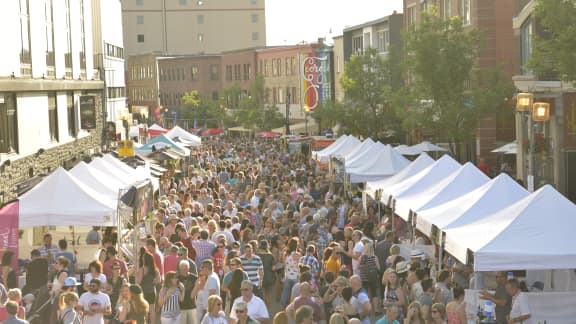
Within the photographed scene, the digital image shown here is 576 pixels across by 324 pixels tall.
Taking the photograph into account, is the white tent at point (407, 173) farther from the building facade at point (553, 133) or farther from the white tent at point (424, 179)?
the building facade at point (553, 133)

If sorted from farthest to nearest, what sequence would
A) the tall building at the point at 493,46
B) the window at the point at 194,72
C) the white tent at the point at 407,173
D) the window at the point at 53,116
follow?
1. the window at the point at 194,72
2. the tall building at the point at 493,46
3. the window at the point at 53,116
4. the white tent at the point at 407,173

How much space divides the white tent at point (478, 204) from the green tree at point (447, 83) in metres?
19.0

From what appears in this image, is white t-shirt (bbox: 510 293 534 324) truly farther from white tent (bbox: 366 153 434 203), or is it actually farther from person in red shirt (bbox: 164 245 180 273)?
white tent (bbox: 366 153 434 203)

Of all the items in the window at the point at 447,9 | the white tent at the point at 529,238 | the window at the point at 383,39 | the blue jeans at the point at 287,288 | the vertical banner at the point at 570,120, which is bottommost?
the blue jeans at the point at 287,288

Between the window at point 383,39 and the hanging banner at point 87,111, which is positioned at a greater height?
the window at point 383,39

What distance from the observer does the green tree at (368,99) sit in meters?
50.9

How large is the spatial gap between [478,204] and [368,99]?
111ft

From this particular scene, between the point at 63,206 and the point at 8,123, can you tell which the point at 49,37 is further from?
the point at 63,206

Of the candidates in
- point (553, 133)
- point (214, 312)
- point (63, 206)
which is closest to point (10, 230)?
point (63, 206)

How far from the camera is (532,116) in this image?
2202cm

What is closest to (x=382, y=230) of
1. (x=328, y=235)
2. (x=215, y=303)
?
(x=328, y=235)

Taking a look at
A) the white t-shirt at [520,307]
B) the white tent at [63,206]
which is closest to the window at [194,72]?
the white tent at [63,206]

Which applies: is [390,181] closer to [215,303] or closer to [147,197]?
[147,197]

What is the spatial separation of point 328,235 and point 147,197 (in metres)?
4.19
